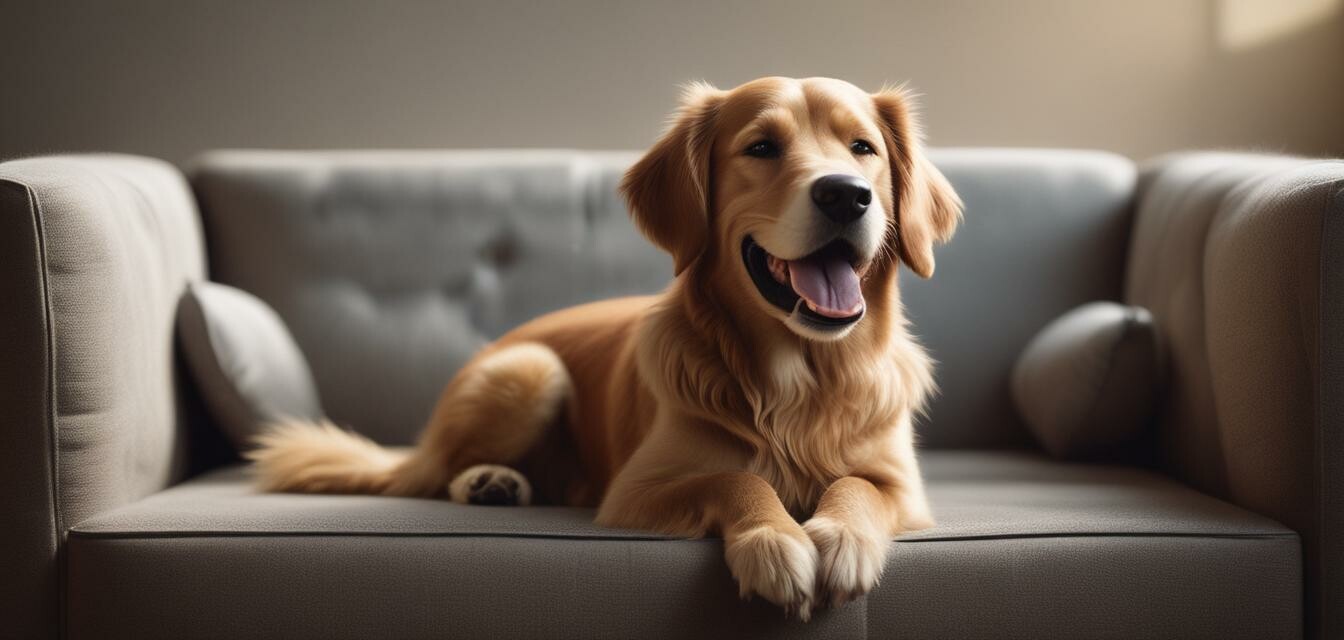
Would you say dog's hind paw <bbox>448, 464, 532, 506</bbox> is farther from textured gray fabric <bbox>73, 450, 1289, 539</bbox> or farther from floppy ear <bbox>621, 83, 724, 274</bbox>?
floppy ear <bbox>621, 83, 724, 274</bbox>

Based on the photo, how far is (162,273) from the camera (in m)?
2.27

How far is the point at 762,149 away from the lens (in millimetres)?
1889

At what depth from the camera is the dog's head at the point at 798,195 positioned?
1.73 metres

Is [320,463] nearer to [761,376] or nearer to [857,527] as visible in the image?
[761,376]

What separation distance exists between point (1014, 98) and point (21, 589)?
275cm

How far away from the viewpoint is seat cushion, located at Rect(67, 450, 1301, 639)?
1631 millimetres

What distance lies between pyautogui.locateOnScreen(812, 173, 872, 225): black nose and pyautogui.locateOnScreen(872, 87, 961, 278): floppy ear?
32 cm

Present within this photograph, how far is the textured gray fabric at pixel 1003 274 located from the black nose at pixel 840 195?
1.07 meters

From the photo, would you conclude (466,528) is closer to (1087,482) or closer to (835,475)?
(835,475)

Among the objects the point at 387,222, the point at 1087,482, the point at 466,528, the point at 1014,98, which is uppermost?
the point at 1014,98

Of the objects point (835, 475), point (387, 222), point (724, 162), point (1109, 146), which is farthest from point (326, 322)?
point (1109, 146)

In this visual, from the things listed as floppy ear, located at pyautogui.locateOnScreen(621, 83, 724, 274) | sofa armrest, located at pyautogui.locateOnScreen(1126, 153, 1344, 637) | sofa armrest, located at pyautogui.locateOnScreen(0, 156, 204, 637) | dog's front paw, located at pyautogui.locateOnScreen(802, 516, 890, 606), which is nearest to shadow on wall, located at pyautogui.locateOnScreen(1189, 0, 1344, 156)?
sofa armrest, located at pyautogui.locateOnScreen(1126, 153, 1344, 637)

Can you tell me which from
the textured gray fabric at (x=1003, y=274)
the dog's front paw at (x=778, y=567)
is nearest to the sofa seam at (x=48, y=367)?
the dog's front paw at (x=778, y=567)

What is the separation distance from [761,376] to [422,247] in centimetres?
118
